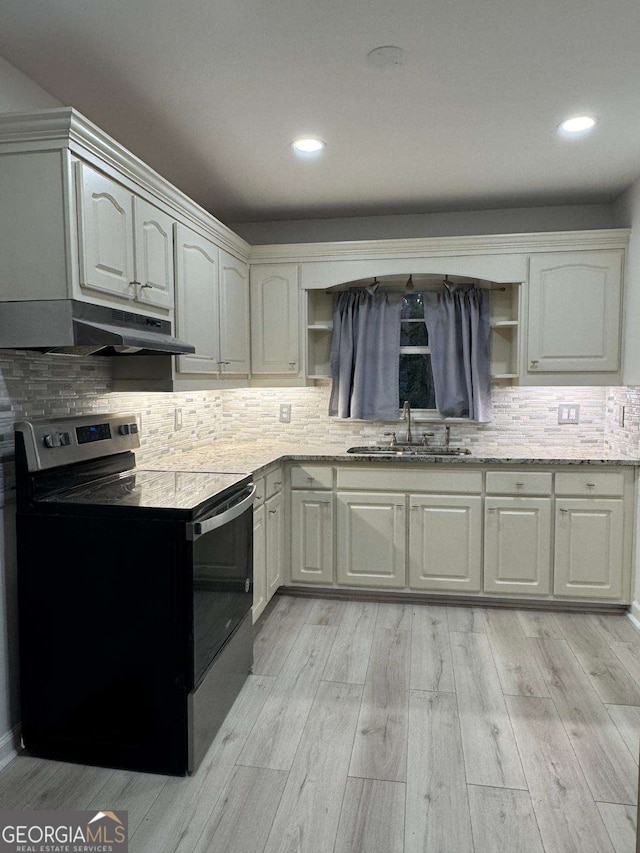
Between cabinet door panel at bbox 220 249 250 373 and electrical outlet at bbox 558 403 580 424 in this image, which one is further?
electrical outlet at bbox 558 403 580 424

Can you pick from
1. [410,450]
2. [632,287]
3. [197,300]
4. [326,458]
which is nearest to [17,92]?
[197,300]

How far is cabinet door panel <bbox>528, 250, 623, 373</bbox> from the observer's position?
3.55 metres

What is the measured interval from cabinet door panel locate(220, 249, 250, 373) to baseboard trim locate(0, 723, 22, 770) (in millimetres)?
2016

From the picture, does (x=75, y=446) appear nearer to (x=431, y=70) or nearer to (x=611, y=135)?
(x=431, y=70)

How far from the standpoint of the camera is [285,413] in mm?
4215

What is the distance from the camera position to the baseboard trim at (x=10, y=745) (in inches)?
81.3

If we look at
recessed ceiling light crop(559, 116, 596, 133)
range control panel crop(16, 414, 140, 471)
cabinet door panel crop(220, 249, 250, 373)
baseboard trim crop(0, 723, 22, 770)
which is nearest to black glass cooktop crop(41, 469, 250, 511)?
range control panel crop(16, 414, 140, 471)

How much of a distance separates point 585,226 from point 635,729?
9.65 ft

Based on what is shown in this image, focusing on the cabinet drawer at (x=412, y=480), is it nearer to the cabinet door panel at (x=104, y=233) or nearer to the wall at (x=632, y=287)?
the wall at (x=632, y=287)

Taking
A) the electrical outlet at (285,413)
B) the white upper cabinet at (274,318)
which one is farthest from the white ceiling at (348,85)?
the electrical outlet at (285,413)

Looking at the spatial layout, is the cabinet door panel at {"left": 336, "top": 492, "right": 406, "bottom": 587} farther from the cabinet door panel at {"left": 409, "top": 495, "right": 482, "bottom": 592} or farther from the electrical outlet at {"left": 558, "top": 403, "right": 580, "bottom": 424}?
the electrical outlet at {"left": 558, "top": 403, "right": 580, "bottom": 424}

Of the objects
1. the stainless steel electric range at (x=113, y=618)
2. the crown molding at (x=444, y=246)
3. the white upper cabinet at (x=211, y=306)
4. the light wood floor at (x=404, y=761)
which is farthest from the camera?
the crown molding at (x=444, y=246)

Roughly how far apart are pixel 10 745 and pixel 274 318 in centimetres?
274

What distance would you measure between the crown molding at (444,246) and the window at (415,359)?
0.37 metres
